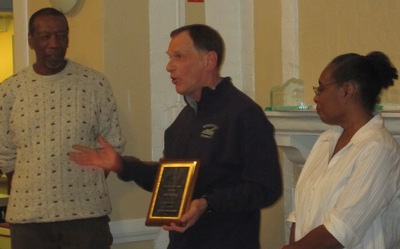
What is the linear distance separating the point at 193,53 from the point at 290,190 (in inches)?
53.9

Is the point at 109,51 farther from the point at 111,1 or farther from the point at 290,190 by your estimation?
the point at 290,190

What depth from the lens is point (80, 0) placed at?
484 cm

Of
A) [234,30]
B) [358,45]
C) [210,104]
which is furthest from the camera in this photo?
[234,30]

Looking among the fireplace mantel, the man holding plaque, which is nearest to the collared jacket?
the man holding plaque

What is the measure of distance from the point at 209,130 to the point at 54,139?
1.04 meters

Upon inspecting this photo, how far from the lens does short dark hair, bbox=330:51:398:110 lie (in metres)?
2.96

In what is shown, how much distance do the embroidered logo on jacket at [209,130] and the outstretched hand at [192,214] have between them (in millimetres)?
253

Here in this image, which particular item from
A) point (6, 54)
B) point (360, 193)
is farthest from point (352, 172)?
point (6, 54)

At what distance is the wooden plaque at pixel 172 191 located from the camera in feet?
10.0

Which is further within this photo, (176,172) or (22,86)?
(22,86)

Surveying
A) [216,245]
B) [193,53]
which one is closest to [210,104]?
[193,53]

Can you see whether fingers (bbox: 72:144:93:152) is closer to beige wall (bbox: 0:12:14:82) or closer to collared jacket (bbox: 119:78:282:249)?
collared jacket (bbox: 119:78:282:249)

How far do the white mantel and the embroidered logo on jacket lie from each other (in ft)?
2.57

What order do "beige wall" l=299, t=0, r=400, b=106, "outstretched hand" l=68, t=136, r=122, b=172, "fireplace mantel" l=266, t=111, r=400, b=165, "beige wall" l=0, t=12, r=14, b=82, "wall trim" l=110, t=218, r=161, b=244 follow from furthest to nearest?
"beige wall" l=0, t=12, r=14, b=82 → "wall trim" l=110, t=218, r=161, b=244 → "fireplace mantel" l=266, t=111, r=400, b=165 → "beige wall" l=299, t=0, r=400, b=106 → "outstretched hand" l=68, t=136, r=122, b=172
